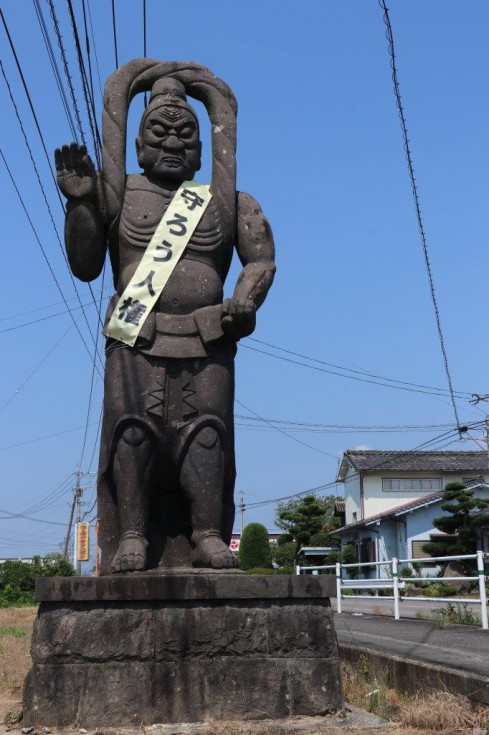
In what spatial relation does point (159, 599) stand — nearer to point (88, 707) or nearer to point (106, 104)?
point (88, 707)

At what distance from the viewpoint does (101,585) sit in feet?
15.2

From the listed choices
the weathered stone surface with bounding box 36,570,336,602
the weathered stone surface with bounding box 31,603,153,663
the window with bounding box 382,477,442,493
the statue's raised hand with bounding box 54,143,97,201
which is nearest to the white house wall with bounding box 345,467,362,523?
the window with bounding box 382,477,442,493

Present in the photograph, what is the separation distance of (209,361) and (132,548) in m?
1.30

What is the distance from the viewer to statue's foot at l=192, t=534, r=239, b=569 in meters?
5.06

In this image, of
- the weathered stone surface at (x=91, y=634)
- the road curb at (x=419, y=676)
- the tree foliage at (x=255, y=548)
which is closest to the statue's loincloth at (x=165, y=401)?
the weathered stone surface at (x=91, y=634)

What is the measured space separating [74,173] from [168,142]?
0.74 metres

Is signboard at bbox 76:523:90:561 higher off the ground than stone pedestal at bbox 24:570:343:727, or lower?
higher

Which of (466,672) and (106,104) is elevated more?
(106,104)

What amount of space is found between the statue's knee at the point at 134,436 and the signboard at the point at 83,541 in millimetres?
35526

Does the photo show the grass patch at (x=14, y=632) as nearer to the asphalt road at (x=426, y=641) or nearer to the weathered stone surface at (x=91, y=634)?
the asphalt road at (x=426, y=641)

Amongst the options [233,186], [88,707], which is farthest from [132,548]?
[233,186]

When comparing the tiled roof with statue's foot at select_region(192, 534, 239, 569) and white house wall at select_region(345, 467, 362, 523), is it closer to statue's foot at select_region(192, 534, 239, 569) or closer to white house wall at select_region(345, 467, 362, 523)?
white house wall at select_region(345, 467, 362, 523)

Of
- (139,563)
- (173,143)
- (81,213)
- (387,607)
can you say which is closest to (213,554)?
(139,563)

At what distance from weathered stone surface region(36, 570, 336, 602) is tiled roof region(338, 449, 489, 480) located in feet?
118
